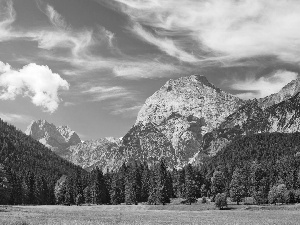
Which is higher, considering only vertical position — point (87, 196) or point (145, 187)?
point (145, 187)

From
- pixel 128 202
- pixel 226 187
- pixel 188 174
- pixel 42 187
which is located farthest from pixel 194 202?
pixel 42 187

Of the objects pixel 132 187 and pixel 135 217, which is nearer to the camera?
pixel 135 217

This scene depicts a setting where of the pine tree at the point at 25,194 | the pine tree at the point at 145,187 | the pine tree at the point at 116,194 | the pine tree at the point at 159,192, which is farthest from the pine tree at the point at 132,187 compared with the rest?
the pine tree at the point at 25,194

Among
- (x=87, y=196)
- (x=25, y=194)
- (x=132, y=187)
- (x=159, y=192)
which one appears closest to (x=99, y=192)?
(x=87, y=196)

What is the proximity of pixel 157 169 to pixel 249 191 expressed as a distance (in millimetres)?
45038

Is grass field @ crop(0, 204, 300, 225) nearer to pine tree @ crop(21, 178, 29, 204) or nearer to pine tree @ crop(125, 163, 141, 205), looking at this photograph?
pine tree @ crop(125, 163, 141, 205)

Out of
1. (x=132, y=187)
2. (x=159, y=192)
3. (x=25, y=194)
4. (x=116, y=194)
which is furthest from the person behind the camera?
(x=25, y=194)

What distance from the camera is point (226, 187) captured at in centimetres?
18738

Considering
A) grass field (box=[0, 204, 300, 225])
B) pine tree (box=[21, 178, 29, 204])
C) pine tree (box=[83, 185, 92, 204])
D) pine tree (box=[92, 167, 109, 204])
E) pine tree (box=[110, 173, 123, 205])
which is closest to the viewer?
grass field (box=[0, 204, 300, 225])

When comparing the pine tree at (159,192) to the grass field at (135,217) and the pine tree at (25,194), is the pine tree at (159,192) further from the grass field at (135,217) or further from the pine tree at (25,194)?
the pine tree at (25,194)

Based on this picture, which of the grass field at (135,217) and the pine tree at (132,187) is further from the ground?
the pine tree at (132,187)

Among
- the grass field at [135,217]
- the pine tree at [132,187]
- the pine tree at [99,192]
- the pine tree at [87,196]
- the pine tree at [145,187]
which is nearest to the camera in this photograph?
the grass field at [135,217]

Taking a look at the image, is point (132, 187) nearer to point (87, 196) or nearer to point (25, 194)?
point (87, 196)

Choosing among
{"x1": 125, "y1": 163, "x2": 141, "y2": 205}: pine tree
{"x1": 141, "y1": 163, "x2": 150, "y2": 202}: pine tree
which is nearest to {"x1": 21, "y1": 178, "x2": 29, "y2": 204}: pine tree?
{"x1": 125, "y1": 163, "x2": 141, "y2": 205}: pine tree
